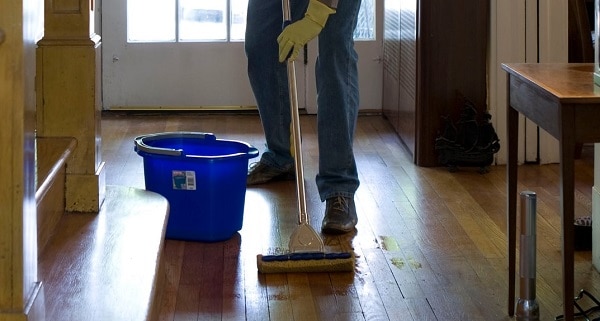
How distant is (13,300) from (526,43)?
288 cm

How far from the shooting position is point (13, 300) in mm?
1458

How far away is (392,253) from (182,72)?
2438 mm

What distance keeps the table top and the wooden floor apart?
571mm

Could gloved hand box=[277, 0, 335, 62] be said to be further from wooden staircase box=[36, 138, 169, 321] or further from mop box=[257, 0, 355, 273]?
wooden staircase box=[36, 138, 169, 321]

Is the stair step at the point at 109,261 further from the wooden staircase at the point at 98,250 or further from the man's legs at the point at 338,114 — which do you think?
the man's legs at the point at 338,114

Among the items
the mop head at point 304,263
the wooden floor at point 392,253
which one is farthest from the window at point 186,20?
the mop head at point 304,263

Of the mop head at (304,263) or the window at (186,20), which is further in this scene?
the window at (186,20)

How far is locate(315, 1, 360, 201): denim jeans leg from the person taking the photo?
303 cm

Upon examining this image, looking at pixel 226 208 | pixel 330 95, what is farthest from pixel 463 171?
pixel 226 208

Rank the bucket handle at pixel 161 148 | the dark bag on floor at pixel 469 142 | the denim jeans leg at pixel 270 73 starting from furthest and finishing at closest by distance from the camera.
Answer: the dark bag on floor at pixel 469 142 < the denim jeans leg at pixel 270 73 < the bucket handle at pixel 161 148

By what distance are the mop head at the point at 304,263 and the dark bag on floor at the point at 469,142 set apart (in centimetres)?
133

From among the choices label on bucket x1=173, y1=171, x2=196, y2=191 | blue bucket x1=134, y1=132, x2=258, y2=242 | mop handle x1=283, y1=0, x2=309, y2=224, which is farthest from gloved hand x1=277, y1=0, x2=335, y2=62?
label on bucket x1=173, y1=171, x2=196, y2=191

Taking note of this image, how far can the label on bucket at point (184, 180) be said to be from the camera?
284cm

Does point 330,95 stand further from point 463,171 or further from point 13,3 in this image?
point 13,3
